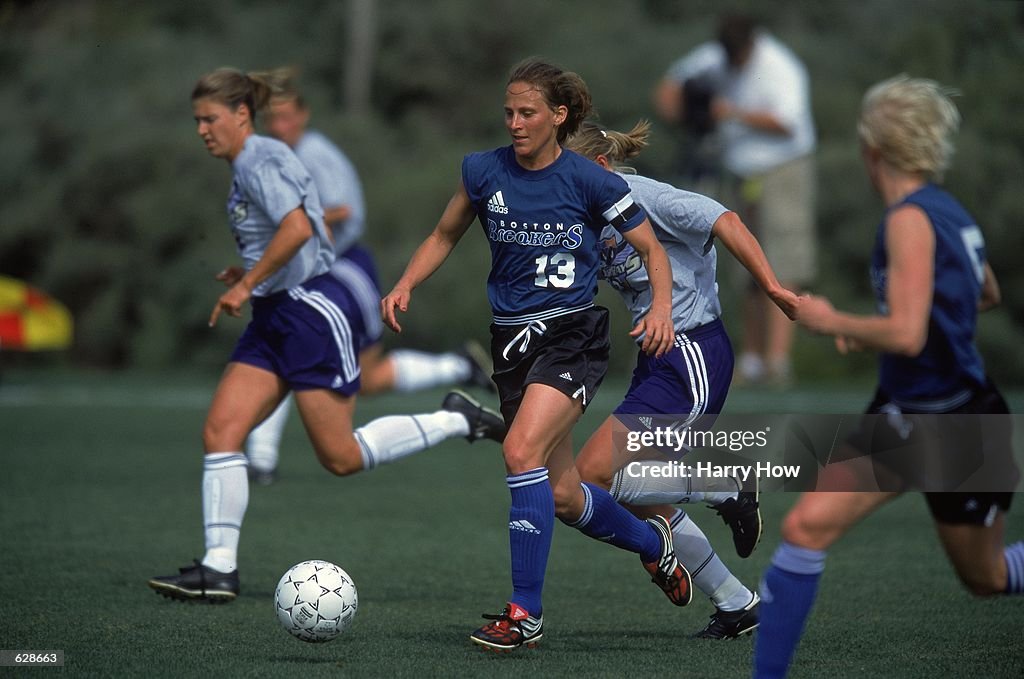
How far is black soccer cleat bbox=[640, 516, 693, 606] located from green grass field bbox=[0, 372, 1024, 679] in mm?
133

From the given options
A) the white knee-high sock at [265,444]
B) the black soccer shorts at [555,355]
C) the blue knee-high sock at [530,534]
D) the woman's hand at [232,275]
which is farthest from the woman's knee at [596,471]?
the white knee-high sock at [265,444]

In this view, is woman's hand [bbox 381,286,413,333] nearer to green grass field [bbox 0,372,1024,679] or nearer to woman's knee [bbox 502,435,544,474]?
woman's knee [bbox 502,435,544,474]

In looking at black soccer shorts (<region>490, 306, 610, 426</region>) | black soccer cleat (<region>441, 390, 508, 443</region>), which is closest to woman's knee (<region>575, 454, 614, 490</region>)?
black soccer shorts (<region>490, 306, 610, 426</region>)

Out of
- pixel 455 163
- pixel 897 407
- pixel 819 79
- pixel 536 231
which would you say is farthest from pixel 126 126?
pixel 897 407

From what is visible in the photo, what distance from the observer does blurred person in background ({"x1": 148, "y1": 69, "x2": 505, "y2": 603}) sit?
18.7 ft

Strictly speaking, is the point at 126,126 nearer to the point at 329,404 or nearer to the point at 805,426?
the point at 329,404

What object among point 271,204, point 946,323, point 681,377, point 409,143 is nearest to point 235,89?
point 271,204

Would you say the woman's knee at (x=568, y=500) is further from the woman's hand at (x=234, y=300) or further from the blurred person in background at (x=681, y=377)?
the woman's hand at (x=234, y=300)

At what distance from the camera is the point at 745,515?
5301 mm

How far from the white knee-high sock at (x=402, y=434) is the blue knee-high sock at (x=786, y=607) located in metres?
2.64

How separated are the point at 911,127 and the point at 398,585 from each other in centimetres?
291

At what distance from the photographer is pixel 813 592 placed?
153 inches

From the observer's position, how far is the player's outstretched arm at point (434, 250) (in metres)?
5.04

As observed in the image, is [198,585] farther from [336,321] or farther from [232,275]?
[232,275]
